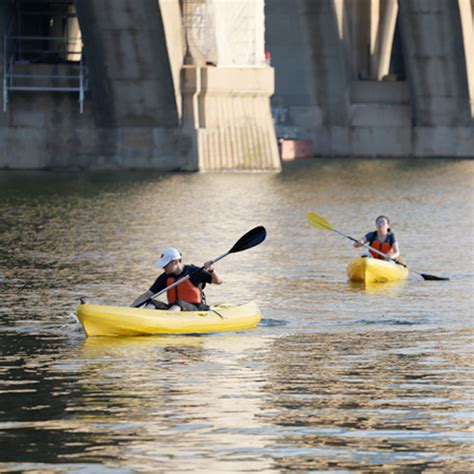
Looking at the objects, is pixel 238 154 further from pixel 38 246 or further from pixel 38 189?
pixel 38 246

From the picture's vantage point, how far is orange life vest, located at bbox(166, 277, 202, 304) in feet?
93.7

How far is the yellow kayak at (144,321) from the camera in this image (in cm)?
2747

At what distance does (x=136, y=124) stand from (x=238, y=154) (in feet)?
14.7

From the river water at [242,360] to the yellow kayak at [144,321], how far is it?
0.18 meters

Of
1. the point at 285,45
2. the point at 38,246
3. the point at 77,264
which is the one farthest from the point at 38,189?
the point at 285,45

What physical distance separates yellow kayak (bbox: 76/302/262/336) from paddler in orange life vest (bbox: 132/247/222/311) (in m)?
0.32

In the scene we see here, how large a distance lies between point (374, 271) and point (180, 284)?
9.87 metres

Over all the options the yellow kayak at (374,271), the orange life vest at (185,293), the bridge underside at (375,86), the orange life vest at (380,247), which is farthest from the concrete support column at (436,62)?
the orange life vest at (185,293)

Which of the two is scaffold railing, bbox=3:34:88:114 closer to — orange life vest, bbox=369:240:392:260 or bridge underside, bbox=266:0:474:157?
bridge underside, bbox=266:0:474:157

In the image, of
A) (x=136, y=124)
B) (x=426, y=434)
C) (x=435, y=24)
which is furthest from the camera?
(x=435, y=24)

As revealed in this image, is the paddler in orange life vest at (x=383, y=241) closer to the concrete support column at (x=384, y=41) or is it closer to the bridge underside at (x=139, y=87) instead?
the bridge underside at (x=139, y=87)

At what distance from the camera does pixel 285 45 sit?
103250 mm

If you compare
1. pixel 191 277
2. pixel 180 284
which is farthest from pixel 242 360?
pixel 180 284

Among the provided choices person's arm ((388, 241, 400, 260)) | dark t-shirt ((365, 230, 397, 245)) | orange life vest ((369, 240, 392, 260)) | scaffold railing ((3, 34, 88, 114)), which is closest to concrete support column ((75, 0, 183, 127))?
scaffold railing ((3, 34, 88, 114))
